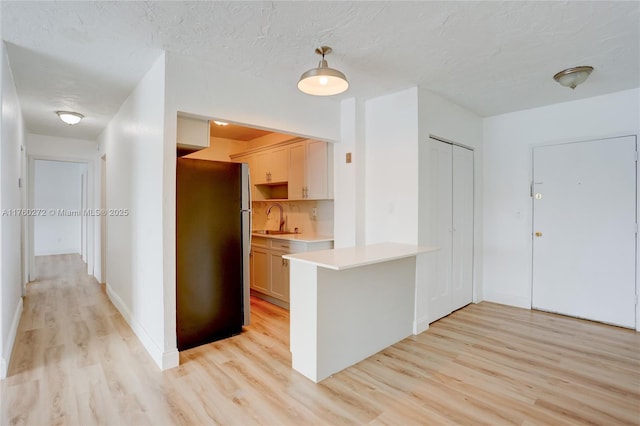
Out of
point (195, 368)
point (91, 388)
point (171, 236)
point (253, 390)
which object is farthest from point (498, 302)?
point (91, 388)

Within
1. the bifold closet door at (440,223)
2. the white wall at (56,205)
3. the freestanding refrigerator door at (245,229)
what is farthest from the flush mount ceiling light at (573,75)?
the white wall at (56,205)

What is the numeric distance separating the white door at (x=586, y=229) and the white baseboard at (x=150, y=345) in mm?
4138

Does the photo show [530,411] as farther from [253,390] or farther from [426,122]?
[426,122]

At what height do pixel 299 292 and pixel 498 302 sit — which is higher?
pixel 299 292

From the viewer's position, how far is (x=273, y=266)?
4.21m

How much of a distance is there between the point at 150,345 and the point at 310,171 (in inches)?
102

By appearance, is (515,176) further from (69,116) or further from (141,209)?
(69,116)

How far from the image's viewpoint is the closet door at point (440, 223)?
11.7ft

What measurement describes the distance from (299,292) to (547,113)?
12.3ft

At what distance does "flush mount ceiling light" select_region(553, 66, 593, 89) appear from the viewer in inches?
111

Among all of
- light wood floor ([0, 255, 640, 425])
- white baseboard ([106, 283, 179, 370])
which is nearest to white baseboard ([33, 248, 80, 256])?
light wood floor ([0, 255, 640, 425])

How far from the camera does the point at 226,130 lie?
4984 millimetres

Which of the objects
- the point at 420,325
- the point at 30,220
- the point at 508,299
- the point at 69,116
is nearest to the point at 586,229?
the point at 508,299

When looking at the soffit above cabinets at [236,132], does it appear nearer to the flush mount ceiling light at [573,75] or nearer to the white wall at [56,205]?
the flush mount ceiling light at [573,75]
